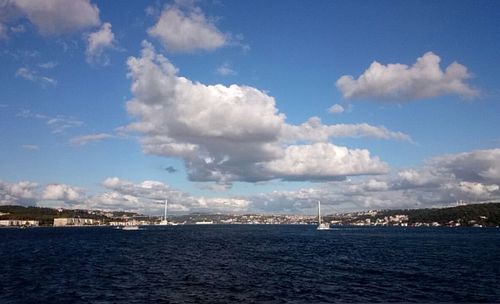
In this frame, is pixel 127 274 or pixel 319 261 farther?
pixel 319 261

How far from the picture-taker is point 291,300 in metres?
39.9

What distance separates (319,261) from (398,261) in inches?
526

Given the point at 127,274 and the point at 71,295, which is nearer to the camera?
the point at 71,295

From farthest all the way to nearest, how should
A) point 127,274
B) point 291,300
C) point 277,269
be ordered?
point 277,269, point 127,274, point 291,300

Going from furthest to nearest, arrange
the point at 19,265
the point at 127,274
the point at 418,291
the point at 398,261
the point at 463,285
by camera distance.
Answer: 1. the point at 398,261
2. the point at 19,265
3. the point at 127,274
4. the point at 463,285
5. the point at 418,291

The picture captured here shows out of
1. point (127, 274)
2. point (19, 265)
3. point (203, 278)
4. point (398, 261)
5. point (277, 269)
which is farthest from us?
point (398, 261)

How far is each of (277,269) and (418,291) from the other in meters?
22.9

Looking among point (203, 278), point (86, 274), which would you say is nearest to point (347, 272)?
point (203, 278)

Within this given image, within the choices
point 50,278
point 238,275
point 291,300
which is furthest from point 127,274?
point 291,300

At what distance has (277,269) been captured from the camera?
64.2 meters

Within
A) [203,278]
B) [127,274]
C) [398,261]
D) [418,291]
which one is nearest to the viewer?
[418,291]

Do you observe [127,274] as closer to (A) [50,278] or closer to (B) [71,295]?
(A) [50,278]

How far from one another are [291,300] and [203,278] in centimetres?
1696

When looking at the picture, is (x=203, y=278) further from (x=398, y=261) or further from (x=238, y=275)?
(x=398, y=261)
